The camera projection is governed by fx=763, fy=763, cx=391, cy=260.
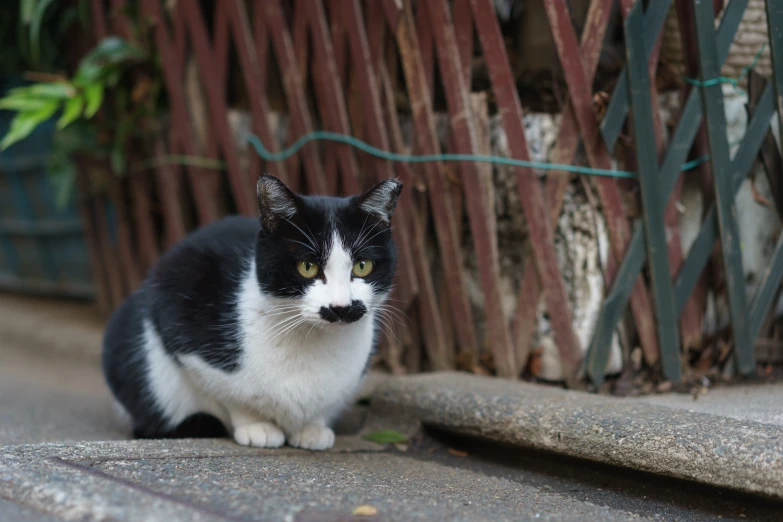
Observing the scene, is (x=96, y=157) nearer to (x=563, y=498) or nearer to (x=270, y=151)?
(x=270, y=151)

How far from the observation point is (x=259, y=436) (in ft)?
7.47

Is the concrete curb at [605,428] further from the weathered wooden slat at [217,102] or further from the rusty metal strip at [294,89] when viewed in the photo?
the weathered wooden slat at [217,102]

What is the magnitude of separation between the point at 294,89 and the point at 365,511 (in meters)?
1.96

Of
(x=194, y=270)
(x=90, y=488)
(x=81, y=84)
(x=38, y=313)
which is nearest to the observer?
(x=90, y=488)

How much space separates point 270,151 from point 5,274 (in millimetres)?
3114

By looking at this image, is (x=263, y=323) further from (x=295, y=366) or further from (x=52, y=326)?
(x=52, y=326)

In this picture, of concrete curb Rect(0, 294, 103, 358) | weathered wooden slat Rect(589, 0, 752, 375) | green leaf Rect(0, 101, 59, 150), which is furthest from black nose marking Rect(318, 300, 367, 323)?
concrete curb Rect(0, 294, 103, 358)

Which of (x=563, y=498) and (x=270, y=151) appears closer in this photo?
(x=563, y=498)

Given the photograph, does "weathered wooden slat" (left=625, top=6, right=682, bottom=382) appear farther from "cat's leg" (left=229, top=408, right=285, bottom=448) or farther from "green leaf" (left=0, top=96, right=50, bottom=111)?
"green leaf" (left=0, top=96, right=50, bottom=111)

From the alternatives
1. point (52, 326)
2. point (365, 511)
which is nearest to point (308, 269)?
point (365, 511)

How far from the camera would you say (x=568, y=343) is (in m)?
2.64

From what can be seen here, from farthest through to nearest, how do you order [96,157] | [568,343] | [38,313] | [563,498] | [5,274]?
[5,274], [38,313], [96,157], [568,343], [563,498]

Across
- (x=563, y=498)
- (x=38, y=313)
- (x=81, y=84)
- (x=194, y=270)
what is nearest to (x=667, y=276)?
(x=563, y=498)

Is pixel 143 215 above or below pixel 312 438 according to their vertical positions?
above
